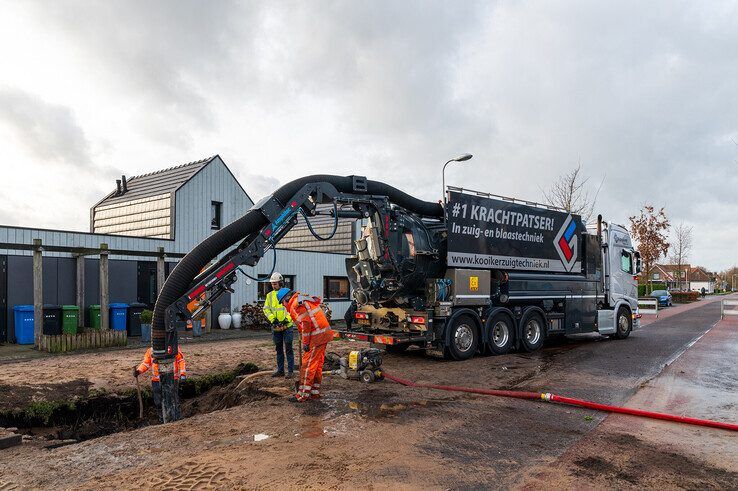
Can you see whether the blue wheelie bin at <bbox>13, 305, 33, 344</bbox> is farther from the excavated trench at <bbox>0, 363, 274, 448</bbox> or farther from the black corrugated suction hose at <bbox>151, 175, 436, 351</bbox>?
the black corrugated suction hose at <bbox>151, 175, 436, 351</bbox>

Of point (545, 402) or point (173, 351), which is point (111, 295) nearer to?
point (173, 351)

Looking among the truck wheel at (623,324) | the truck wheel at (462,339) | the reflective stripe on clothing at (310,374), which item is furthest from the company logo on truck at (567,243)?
the reflective stripe on clothing at (310,374)

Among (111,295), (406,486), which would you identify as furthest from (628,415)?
(111,295)

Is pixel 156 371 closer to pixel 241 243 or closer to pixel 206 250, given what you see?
pixel 206 250

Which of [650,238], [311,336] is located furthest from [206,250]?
[650,238]

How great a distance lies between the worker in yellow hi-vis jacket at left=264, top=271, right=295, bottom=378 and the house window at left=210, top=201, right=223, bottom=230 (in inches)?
423

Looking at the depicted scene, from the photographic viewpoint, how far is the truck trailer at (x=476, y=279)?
10930 mm

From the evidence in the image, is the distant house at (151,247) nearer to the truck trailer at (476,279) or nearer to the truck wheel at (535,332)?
the truck trailer at (476,279)

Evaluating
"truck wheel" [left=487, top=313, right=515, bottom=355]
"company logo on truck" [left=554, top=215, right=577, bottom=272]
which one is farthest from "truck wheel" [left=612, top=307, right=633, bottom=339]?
"truck wheel" [left=487, top=313, right=515, bottom=355]

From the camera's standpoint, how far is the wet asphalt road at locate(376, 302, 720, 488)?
5242 millimetres

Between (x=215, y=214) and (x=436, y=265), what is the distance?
1080cm

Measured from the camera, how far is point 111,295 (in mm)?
15719

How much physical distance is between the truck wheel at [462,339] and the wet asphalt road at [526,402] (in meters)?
0.27

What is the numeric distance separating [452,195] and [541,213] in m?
3.31
